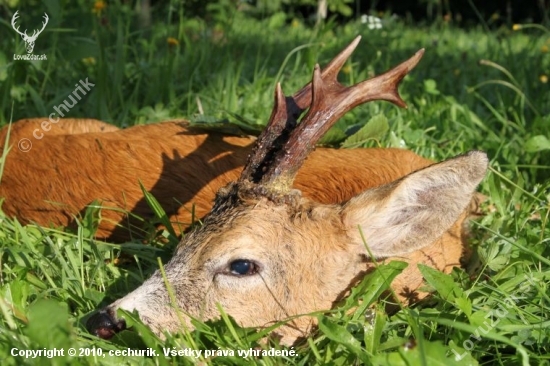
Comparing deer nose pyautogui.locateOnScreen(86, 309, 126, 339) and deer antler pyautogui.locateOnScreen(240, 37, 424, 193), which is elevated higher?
deer antler pyautogui.locateOnScreen(240, 37, 424, 193)

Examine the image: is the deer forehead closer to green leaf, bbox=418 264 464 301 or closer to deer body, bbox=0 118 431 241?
green leaf, bbox=418 264 464 301

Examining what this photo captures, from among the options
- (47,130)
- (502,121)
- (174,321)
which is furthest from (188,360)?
(502,121)

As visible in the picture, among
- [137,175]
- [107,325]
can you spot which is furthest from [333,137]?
[107,325]

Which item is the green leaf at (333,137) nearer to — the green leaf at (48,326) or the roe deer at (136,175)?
the roe deer at (136,175)

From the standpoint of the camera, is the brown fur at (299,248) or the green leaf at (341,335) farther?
the brown fur at (299,248)

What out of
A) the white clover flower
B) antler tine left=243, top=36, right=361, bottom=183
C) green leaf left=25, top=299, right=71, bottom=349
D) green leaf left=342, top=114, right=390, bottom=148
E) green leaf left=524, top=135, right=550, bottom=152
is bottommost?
the white clover flower

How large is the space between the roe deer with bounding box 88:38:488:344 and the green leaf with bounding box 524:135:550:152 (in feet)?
5.25

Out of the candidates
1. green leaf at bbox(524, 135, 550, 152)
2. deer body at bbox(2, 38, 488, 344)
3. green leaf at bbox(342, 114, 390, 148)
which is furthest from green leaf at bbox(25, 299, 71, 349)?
green leaf at bbox(524, 135, 550, 152)

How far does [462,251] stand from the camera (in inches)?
139

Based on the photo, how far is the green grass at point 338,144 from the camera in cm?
266

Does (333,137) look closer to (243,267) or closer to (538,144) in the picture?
(538,144)

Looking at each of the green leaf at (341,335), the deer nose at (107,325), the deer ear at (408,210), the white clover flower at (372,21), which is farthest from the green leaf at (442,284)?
the white clover flower at (372,21)

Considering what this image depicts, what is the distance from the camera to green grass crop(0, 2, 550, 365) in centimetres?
266

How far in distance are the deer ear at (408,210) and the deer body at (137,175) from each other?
0.46 meters
